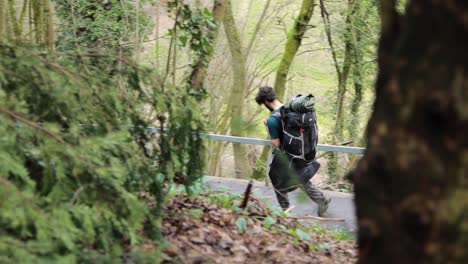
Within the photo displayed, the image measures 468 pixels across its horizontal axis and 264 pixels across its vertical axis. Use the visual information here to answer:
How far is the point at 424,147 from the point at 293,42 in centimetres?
1739

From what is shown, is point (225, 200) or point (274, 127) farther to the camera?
point (274, 127)

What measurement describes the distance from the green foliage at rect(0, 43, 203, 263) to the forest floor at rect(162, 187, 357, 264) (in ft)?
1.35

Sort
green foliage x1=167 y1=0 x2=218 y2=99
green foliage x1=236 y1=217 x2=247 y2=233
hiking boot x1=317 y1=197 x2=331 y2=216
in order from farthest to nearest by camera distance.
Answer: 1. hiking boot x1=317 y1=197 x2=331 y2=216
2. green foliage x1=167 y1=0 x2=218 y2=99
3. green foliage x1=236 y1=217 x2=247 y2=233

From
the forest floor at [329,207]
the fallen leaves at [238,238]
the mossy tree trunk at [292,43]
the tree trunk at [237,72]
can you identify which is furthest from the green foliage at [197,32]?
the mossy tree trunk at [292,43]

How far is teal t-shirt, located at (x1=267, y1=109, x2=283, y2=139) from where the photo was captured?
858 cm

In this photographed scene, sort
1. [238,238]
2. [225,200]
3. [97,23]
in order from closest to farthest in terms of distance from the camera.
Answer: [238,238] → [225,200] → [97,23]

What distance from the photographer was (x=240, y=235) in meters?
5.63

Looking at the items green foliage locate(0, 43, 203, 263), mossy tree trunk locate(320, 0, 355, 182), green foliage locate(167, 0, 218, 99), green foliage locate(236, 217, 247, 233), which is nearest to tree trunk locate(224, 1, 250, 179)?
mossy tree trunk locate(320, 0, 355, 182)

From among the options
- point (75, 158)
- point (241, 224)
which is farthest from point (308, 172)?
point (75, 158)

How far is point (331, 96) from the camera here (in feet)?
65.0

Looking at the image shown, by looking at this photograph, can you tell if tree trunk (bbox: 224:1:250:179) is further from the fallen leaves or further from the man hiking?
the fallen leaves

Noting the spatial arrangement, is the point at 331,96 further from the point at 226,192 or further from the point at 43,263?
the point at 43,263

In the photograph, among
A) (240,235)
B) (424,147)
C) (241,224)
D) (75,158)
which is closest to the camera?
(424,147)

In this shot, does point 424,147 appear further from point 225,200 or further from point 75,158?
point 225,200
